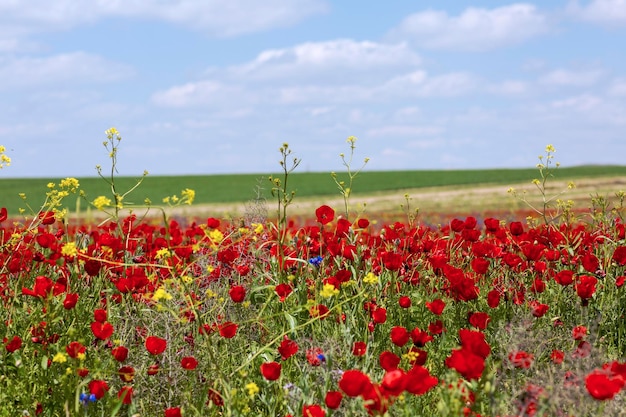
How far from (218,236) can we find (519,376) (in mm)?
1872

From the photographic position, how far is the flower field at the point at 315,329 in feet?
9.45

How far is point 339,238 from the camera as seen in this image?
5363 millimetres

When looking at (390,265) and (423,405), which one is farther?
(390,265)

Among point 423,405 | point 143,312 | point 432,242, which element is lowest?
point 423,405

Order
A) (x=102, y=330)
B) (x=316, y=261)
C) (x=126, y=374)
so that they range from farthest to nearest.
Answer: (x=316, y=261) < (x=102, y=330) < (x=126, y=374)

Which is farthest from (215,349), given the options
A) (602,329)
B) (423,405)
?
(602,329)

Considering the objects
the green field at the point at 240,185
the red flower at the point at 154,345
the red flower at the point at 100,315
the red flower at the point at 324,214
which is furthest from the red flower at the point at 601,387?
the green field at the point at 240,185

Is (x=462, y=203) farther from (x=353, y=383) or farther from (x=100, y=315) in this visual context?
(x=353, y=383)

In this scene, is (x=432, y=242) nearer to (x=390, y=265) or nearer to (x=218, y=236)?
(x=390, y=265)

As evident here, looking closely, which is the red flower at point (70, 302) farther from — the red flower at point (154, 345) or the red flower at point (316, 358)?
the red flower at point (316, 358)

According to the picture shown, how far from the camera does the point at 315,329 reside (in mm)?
4188

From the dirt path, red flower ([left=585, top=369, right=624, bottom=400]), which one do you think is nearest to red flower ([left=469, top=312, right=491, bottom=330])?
red flower ([left=585, top=369, right=624, bottom=400])

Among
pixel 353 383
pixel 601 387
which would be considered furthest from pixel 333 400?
pixel 601 387

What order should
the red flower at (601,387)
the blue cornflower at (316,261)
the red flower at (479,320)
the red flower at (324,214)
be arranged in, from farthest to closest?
the red flower at (324,214)
the blue cornflower at (316,261)
the red flower at (479,320)
the red flower at (601,387)
